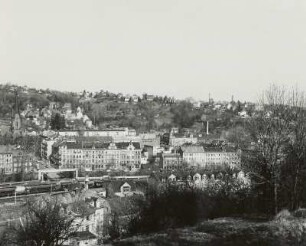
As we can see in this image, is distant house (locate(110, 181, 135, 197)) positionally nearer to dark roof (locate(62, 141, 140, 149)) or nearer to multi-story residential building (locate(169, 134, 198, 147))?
dark roof (locate(62, 141, 140, 149))

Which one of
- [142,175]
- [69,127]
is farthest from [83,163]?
[69,127]

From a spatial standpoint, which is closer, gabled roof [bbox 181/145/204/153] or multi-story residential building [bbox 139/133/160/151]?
gabled roof [bbox 181/145/204/153]

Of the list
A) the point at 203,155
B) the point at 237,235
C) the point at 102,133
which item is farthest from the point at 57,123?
the point at 237,235

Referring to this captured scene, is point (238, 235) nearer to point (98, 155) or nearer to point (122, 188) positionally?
point (122, 188)

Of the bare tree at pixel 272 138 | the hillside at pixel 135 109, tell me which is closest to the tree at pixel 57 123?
the hillside at pixel 135 109

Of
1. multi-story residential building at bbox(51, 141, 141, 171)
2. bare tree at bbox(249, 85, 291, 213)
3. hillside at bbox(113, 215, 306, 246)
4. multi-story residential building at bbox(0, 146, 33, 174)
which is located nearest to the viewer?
hillside at bbox(113, 215, 306, 246)

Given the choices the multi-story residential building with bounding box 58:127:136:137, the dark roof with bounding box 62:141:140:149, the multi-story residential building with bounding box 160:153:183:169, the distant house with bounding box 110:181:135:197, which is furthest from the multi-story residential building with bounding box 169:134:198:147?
the distant house with bounding box 110:181:135:197

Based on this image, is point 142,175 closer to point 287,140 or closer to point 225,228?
point 287,140

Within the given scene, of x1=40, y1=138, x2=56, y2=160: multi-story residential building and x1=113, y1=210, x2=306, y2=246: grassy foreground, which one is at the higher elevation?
x1=40, y1=138, x2=56, y2=160: multi-story residential building
